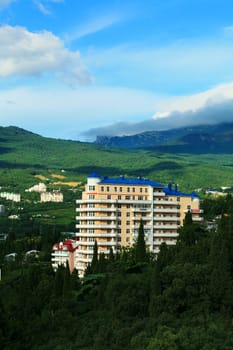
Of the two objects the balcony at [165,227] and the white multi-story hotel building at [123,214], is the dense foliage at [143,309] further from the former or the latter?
the balcony at [165,227]

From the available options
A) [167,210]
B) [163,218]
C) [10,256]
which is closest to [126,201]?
[163,218]

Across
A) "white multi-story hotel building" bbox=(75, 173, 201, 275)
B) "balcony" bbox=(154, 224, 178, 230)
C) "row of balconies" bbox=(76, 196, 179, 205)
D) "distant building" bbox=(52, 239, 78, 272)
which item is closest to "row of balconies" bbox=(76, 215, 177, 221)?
"white multi-story hotel building" bbox=(75, 173, 201, 275)

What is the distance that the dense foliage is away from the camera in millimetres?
43844

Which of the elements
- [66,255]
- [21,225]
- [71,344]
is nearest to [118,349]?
[71,344]

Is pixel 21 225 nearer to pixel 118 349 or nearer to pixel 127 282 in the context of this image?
pixel 127 282

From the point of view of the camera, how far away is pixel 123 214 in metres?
93.9

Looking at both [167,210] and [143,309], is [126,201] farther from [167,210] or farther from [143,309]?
[143,309]

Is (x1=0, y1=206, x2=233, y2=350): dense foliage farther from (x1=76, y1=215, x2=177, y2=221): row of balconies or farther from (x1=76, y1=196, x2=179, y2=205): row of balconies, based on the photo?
(x1=76, y1=196, x2=179, y2=205): row of balconies

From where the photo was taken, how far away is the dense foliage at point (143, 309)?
1726 inches

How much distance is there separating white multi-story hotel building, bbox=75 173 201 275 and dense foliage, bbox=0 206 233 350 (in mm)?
27027

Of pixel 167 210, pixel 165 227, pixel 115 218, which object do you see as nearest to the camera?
pixel 115 218

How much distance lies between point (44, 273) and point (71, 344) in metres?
33.4

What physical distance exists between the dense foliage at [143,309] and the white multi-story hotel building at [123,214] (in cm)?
2703

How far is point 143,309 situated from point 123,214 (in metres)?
41.6
